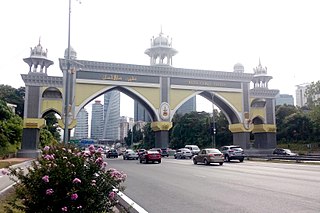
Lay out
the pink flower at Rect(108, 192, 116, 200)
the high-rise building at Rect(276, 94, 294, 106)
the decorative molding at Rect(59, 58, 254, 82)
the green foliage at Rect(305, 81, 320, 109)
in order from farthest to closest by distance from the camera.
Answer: the high-rise building at Rect(276, 94, 294, 106) → the green foliage at Rect(305, 81, 320, 109) → the decorative molding at Rect(59, 58, 254, 82) → the pink flower at Rect(108, 192, 116, 200)

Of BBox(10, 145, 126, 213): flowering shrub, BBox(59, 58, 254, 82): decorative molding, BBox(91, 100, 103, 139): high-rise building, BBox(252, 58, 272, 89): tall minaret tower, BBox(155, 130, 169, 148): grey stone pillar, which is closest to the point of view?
BBox(10, 145, 126, 213): flowering shrub

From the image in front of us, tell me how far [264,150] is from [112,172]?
49963mm

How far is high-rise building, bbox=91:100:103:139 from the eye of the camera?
140 m

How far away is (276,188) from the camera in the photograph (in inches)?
460

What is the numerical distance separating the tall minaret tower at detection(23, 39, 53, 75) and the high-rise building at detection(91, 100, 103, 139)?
297 feet

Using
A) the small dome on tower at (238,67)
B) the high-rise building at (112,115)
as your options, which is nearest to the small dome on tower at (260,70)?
the small dome on tower at (238,67)

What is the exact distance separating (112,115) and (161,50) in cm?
8687

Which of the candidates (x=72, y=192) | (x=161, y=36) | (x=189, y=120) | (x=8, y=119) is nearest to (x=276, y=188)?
(x=72, y=192)

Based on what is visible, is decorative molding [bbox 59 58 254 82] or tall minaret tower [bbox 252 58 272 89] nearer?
decorative molding [bbox 59 58 254 82]

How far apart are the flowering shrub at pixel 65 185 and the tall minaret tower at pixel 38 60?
4415cm

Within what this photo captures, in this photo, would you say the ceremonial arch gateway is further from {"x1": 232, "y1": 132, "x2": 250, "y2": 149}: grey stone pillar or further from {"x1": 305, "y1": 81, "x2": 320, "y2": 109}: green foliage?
{"x1": 305, "y1": 81, "x2": 320, "y2": 109}: green foliage

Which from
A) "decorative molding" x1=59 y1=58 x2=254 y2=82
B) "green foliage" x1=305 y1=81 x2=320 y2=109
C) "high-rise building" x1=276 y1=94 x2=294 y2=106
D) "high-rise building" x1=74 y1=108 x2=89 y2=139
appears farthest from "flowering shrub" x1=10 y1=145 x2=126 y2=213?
"high-rise building" x1=276 y1=94 x2=294 y2=106

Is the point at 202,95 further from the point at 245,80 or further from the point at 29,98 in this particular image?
the point at 29,98

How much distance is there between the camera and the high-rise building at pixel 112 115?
134 m
